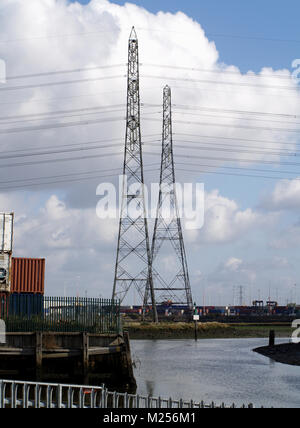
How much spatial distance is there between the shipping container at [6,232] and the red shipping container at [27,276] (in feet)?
9.69

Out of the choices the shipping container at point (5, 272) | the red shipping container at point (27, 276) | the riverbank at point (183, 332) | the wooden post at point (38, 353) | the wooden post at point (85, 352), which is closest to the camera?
the wooden post at point (38, 353)

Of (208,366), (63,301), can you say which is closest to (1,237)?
(63,301)

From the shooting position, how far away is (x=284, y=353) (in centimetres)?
7069

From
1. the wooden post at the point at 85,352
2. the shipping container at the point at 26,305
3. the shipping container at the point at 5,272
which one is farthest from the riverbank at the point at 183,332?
the wooden post at the point at 85,352

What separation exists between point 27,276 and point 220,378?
19.7 meters

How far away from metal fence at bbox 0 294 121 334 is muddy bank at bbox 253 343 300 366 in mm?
26555

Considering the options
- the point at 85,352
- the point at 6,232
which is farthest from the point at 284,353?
the point at 85,352

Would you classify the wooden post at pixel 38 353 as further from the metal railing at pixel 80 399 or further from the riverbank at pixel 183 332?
the riverbank at pixel 183 332

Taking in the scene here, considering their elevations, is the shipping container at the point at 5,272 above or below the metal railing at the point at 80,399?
above

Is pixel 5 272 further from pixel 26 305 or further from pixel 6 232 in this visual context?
pixel 26 305

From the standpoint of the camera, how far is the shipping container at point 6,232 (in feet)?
177

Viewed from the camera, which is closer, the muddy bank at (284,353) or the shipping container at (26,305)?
the shipping container at (26,305)

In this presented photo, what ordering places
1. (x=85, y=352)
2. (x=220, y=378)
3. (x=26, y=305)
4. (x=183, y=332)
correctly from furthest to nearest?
(x=183, y=332), (x=220, y=378), (x=26, y=305), (x=85, y=352)
